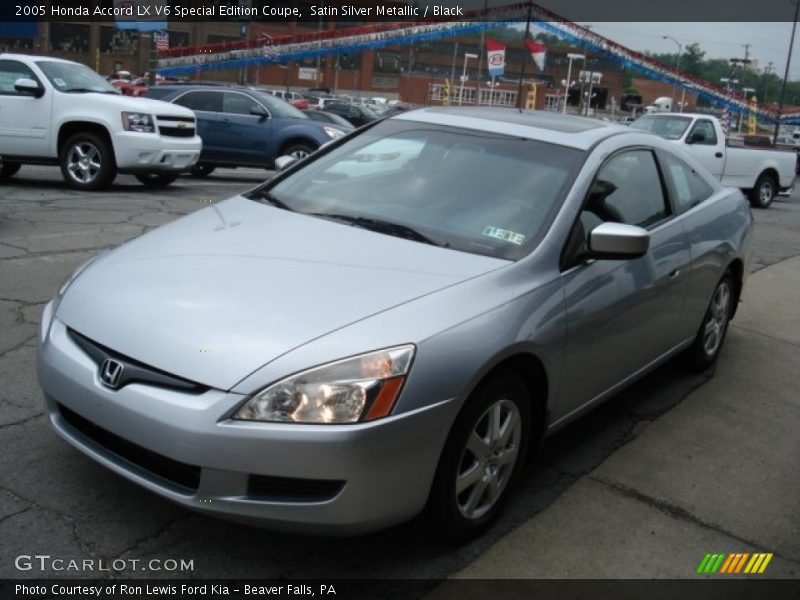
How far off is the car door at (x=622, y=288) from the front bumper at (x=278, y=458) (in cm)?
100

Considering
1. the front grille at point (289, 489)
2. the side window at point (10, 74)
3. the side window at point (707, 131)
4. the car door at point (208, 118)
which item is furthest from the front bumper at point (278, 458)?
the side window at point (707, 131)

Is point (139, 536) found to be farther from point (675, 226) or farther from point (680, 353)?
point (680, 353)

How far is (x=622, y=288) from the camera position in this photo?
3.64 meters

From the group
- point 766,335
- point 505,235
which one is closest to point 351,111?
point 766,335

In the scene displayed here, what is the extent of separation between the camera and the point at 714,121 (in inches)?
650

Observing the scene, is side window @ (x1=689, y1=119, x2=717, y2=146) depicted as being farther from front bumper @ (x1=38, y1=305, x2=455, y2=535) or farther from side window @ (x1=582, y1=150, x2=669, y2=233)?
front bumper @ (x1=38, y1=305, x2=455, y2=535)

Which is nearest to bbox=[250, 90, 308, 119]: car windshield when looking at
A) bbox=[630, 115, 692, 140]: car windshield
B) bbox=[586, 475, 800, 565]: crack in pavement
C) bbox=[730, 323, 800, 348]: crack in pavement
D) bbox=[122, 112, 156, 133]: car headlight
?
bbox=[122, 112, 156, 133]: car headlight

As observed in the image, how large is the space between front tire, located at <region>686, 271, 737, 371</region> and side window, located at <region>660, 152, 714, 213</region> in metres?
0.58

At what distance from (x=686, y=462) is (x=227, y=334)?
94.9 inches

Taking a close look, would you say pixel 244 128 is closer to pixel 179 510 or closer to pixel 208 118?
pixel 208 118

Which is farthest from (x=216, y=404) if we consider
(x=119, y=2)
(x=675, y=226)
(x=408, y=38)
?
(x=408, y=38)

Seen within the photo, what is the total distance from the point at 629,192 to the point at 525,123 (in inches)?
24.7

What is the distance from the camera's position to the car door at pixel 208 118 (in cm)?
1395

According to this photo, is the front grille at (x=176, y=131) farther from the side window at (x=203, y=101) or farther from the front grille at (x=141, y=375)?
the front grille at (x=141, y=375)
